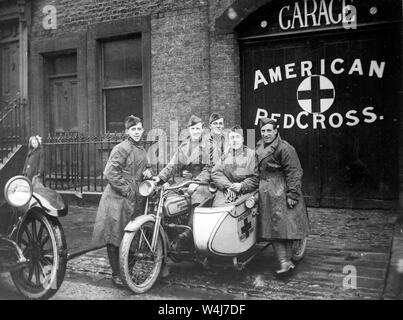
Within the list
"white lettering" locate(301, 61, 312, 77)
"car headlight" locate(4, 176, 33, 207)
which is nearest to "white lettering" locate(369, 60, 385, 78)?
"white lettering" locate(301, 61, 312, 77)

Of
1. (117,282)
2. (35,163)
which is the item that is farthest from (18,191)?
(35,163)

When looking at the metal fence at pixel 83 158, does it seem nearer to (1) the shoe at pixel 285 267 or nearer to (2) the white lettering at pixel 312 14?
(2) the white lettering at pixel 312 14

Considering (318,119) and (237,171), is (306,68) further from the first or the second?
(237,171)

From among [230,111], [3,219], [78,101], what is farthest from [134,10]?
[3,219]

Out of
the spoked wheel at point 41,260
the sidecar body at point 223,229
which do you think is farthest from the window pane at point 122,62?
the spoked wheel at point 41,260

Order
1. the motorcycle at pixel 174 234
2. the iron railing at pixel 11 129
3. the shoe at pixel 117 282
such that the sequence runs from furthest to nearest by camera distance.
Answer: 1. the iron railing at pixel 11 129
2. the shoe at pixel 117 282
3. the motorcycle at pixel 174 234

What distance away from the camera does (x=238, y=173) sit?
15.7 feet

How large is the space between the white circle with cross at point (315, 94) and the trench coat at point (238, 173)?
10.4 ft

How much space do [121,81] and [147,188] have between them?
18.6ft

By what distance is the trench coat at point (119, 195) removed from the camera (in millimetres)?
4469

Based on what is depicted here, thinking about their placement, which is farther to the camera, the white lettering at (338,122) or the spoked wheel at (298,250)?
the white lettering at (338,122)

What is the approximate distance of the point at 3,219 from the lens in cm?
418

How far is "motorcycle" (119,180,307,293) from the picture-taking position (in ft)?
13.6
